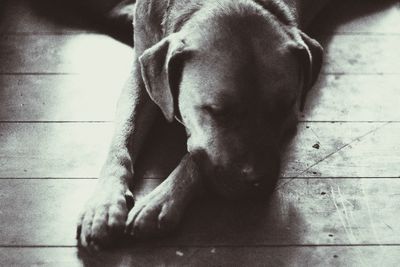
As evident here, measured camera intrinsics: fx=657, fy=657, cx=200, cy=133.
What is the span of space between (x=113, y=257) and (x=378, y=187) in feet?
2.97

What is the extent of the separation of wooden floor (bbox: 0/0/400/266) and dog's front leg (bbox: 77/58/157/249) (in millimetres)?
59

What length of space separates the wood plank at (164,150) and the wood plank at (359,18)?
2.27 feet

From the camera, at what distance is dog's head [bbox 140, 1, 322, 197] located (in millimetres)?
1950

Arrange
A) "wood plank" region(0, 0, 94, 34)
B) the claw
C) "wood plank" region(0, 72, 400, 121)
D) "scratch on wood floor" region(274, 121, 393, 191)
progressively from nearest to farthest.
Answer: the claw
"scratch on wood floor" region(274, 121, 393, 191)
"wood plank" region(0, 72, 400, 121)
"wood plank" region(0, 0, 94, 34)

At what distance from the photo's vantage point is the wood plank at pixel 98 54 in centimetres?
274

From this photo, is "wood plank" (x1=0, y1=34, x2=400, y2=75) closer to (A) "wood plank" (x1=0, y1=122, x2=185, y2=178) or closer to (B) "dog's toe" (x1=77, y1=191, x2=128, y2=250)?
(A) "wood plank" (x1=0, y1=122, x2=185, y2=178)

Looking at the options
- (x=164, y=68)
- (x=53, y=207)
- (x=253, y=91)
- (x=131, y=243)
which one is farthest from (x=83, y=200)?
(x=253, y=91)

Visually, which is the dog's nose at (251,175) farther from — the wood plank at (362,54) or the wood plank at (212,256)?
the wood plank at (362,54)

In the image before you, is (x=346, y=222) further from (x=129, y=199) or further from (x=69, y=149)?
(x=69, y=149)

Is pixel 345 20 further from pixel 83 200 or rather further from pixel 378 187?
pixel 83 200

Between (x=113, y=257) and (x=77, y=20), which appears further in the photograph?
(x=77, y=20)

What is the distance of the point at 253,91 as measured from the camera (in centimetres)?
194

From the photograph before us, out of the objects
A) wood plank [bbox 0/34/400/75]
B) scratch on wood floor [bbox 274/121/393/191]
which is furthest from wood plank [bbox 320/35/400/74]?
scratch on wood floor [bbox 274/121/393/191]

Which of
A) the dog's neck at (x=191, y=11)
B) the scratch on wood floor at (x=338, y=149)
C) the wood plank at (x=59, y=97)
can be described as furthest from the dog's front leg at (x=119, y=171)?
the scratch on wood floor at (x=338, y=149)
